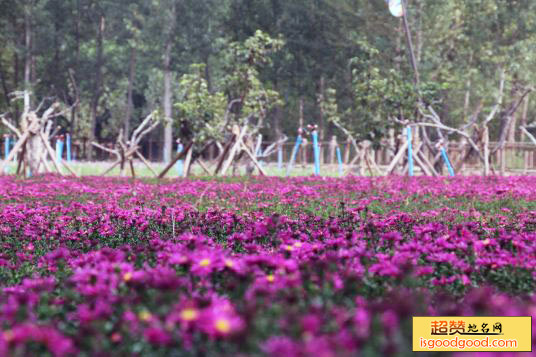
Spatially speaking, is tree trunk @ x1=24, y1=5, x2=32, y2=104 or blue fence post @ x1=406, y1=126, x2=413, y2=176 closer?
blue fence post @ x1=406, y1=126, x2=413, y2=176

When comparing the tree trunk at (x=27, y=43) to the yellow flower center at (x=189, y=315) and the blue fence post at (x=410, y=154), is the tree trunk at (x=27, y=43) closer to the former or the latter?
the blue fence post at (x=410, y=154)

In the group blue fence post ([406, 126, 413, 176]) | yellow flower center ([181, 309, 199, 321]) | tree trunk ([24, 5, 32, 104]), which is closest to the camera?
yellow flower center ([181, 309, 199, 321])

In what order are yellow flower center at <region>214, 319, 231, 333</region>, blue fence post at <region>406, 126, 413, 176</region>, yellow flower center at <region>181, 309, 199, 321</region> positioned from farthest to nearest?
blue fence post at <region>406, 126, 413, 176</region>, yellow flower center at <region>181, 309, 199, 321</region>, yellow flower center at <region>214, 319, 231, 333</region>

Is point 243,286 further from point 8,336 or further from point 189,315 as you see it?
point 8,336

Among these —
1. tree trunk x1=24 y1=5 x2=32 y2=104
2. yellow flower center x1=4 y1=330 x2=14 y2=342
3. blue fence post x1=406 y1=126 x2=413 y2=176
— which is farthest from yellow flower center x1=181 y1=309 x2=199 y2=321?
tree trunk x1=24 y1=5 x2=32 y2=104

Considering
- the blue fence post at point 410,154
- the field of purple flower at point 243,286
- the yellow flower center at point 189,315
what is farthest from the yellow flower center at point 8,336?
the blue fence post at point 410,154

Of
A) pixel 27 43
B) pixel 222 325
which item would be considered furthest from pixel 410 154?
pixel 27 43

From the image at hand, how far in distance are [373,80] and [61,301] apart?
1841 cm

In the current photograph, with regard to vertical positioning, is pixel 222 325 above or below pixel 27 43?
below

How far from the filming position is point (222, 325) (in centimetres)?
194

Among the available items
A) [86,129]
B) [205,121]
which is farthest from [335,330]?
[86,129]

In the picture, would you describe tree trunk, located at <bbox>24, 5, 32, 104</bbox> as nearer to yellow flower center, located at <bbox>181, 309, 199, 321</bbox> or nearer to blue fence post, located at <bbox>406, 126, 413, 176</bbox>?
blue fence post, located at <bbox>406, 126, 413, 176</bbox>

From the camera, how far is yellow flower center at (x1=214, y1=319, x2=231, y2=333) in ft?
6.29

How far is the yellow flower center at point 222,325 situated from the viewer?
6.29ft
